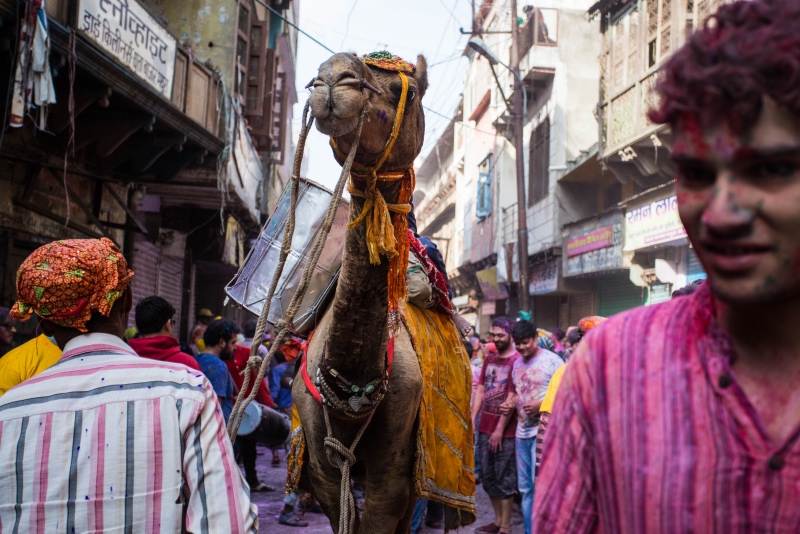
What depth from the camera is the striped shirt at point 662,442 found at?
116 centimetres

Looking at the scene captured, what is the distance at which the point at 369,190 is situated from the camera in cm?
326

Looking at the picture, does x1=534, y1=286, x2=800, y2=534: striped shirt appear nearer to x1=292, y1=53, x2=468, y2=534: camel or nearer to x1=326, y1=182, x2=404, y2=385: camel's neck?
x1=292, y1=53, x2=468, y2=534: camel

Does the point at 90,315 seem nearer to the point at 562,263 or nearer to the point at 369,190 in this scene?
the point at 369,190

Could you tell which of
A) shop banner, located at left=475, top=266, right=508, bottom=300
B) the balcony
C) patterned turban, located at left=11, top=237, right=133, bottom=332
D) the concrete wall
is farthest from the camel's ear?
shop banner, located at left=475, top=266, right=508, bottom=300

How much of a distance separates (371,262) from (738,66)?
7.46 ft

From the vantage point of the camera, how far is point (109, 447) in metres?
2.01

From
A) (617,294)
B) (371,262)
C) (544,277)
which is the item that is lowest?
(371,262)

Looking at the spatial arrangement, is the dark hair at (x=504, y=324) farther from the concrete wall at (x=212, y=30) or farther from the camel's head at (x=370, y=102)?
the concrete wall at (x=212, y=30)

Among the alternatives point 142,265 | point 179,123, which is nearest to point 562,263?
point 142,265

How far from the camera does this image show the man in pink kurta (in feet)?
3.71

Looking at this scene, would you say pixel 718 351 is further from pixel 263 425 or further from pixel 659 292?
pixel 659 292

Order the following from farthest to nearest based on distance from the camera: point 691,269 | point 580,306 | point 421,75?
point 580,306, point 691,269, point 421,75

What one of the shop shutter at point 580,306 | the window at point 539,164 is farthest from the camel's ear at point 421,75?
the window at point 539,164

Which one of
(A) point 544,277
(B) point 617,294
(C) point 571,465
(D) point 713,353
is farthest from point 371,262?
(A) point 544,277
